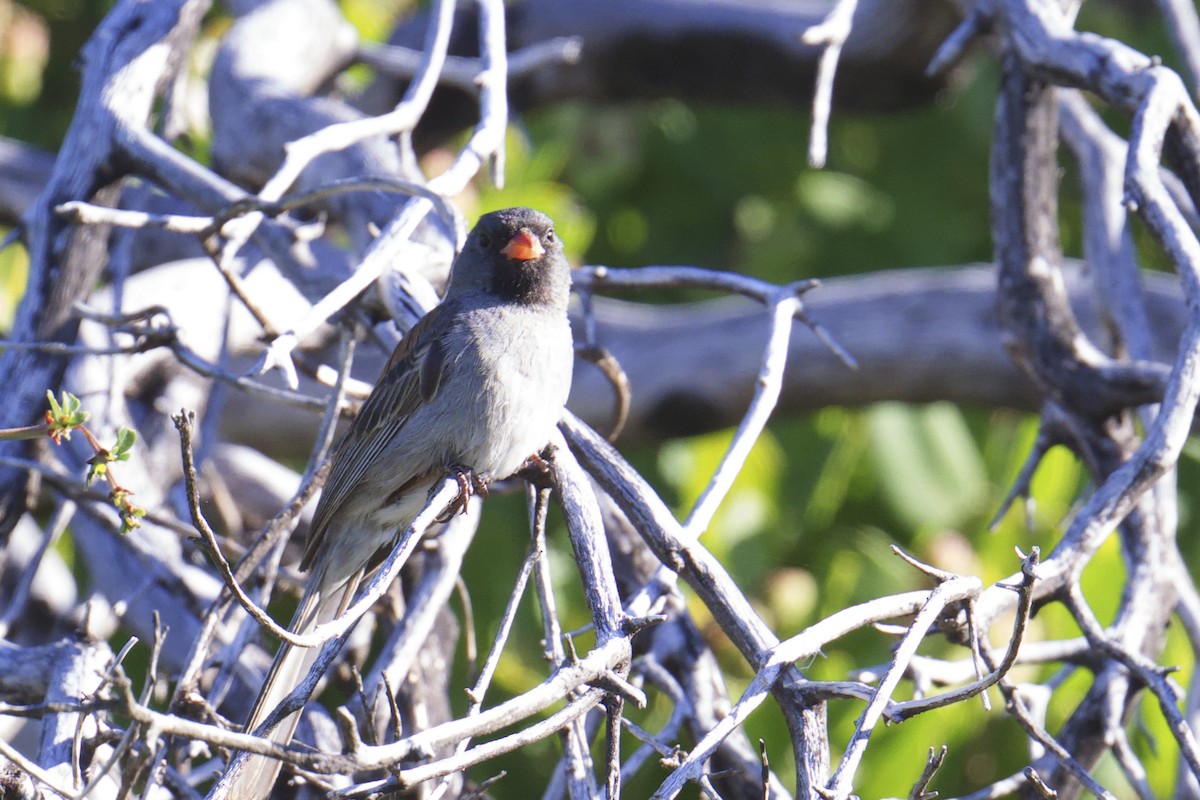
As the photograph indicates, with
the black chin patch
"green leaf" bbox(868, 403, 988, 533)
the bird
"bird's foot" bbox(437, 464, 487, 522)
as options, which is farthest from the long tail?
"green leaf" bbox(868, 403, 988, 533)

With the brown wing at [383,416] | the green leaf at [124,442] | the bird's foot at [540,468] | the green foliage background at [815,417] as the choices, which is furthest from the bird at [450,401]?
the green foliage background at [815,417]

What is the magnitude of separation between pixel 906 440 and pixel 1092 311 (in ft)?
3.95

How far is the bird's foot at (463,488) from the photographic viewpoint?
2.99 meters

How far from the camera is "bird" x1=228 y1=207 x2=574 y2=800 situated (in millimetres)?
3098

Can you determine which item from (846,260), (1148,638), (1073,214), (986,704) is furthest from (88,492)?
(1073,214)

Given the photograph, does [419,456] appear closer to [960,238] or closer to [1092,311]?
[1092,311]

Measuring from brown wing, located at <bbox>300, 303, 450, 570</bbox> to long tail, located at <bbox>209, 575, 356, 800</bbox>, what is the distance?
0.12 metres

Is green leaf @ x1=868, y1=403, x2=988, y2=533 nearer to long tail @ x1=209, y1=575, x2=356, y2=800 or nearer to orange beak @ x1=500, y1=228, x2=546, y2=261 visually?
orange beak @ x1=500, y1=228, x2=546, y2=261

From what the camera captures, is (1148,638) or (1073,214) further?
(1073,214)

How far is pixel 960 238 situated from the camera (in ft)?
22.5

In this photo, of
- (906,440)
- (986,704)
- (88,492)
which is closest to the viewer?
(986,704)

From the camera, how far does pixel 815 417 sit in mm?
6238

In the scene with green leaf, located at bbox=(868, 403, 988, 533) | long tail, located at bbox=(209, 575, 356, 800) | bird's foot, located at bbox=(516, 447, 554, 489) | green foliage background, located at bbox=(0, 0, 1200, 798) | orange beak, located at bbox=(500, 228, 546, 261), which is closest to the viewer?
long tail, located at bbox=(209, 575, 356, 800)

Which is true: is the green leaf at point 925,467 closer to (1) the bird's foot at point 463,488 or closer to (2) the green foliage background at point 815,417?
(2) the green foliage background at point 815,417
